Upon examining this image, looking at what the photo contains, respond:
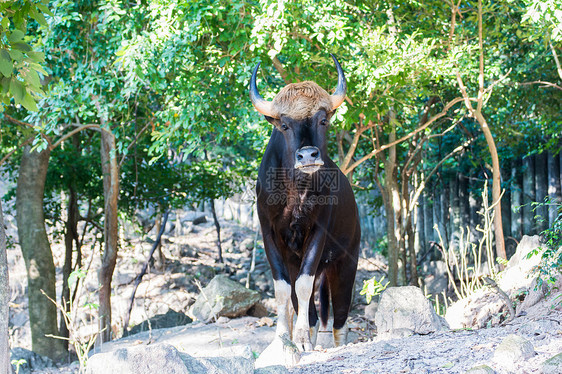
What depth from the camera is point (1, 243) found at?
11.3ft

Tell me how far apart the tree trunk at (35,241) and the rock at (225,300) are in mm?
2293

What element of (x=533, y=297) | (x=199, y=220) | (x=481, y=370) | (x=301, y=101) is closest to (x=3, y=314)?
(x=481, y=370)

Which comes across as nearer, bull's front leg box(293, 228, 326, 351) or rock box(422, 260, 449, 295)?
bull's front leg box(293, 228, 326, 351)

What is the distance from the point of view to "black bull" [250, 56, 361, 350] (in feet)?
16.4

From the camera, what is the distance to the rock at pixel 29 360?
8.21 meters

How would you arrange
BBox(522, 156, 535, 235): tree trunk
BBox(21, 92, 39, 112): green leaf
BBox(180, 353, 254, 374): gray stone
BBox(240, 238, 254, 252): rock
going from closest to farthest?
1. BBox(180, 353, 254, 374): gray stone
2. BBox(21, 92, 39, 112): green leaf
3. BBox(522, 156, 535, 235): tree trunk
4. BBox(240, 238, 254, 252): rock

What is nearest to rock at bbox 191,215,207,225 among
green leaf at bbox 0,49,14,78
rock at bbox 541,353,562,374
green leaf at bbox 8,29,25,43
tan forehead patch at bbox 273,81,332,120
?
tan forehead patch at bbox 273,81,332,120

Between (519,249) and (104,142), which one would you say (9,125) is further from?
(519,249)

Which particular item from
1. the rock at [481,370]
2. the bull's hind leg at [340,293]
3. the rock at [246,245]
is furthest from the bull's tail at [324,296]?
the rock at [246,245]

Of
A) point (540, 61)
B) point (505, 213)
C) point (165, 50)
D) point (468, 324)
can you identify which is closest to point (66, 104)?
point (165, 50)

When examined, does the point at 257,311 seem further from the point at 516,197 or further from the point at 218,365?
the point at 218,365

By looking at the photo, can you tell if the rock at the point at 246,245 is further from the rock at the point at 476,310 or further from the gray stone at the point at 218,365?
the gray stone at the point at 218,365

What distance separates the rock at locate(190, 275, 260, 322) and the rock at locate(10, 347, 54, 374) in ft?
7.62

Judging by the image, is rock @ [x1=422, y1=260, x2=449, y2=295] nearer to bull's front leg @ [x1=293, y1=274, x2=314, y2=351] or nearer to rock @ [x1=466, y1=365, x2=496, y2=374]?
bull's front leg @ [x1=293, y1=274, x2=314, y2=351]
